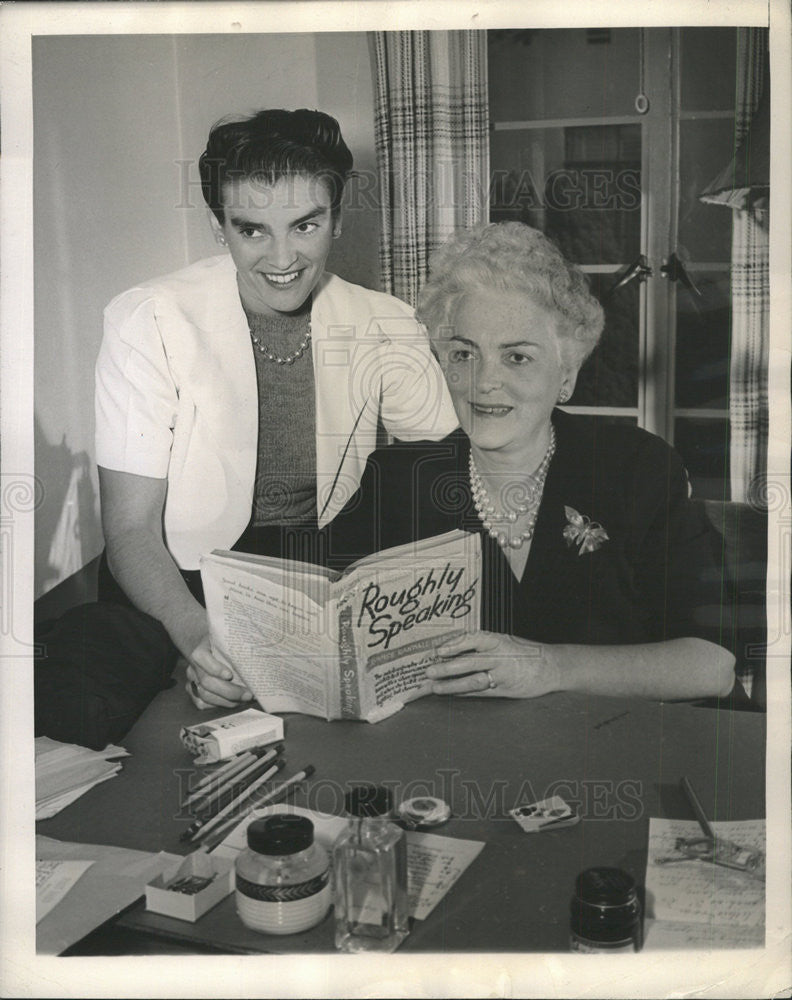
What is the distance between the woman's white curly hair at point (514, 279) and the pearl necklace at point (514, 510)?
0.55 ft

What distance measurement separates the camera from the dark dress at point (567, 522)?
5.31 ft

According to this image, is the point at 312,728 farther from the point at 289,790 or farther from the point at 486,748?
the point at 486,748

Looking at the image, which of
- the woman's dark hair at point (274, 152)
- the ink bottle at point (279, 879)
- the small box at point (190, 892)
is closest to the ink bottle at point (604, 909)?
the ink bottle at point (279, 879)

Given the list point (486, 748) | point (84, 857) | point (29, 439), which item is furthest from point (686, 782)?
point (29, 439)

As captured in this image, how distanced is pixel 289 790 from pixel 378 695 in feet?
0.64

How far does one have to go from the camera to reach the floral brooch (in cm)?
163

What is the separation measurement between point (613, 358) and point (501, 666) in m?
0.51

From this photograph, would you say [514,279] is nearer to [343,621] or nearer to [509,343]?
[509,343]

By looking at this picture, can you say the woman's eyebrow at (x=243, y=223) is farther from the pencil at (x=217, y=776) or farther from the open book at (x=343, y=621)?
the pencil at (x=217, y=776)

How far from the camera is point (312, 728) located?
162 cm

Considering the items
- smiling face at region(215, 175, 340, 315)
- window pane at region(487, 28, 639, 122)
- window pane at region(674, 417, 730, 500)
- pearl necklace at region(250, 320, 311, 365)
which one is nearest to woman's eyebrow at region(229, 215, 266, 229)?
smiling face at region(215, 175, 340, 315)

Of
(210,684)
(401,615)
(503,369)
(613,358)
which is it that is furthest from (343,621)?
(613,358)

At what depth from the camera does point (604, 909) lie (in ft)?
4.52

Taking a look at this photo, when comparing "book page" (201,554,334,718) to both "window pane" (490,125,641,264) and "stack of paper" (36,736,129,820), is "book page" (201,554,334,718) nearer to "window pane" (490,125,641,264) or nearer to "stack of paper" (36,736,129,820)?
"stack of paper" (36,736,129,820)
